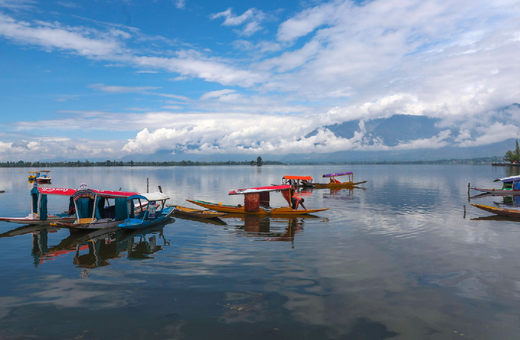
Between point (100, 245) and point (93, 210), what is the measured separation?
4282 mm

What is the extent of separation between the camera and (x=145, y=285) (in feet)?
40.3

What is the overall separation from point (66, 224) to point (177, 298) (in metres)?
15.0

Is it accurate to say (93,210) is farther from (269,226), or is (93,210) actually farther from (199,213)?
(269,226)

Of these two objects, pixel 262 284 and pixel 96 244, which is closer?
pixel 262 284

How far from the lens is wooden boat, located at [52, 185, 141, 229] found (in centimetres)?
2175

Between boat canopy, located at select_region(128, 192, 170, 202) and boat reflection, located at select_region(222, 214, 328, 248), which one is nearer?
boat reflection, located at select_region(222, 214, 328, 248)

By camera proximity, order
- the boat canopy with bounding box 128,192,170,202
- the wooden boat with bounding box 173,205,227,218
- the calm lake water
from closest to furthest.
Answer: the calm lake water, the boat canopy with bounding box 128,192,170,202, the wooden boat with bounding box 173,205,227,218

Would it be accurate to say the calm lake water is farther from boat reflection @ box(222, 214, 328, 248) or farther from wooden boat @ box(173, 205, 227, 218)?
wooden boat @ box(173, 205, 227, 218)

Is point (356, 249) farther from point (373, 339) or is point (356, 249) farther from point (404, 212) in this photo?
point (404, 212)

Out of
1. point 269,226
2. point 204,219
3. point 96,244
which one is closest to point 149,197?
point 96,244

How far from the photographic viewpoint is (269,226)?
80.2 feet

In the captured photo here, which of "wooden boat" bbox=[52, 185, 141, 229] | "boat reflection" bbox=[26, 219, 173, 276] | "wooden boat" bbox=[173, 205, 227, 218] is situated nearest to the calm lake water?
"boat reflection" bbox=[26, 219, 173, 276]

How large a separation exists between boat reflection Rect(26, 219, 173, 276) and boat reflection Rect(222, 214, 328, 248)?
6.24 meters

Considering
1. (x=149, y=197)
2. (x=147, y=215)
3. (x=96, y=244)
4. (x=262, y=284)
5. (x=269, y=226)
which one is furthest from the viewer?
(x=269, y=226)
